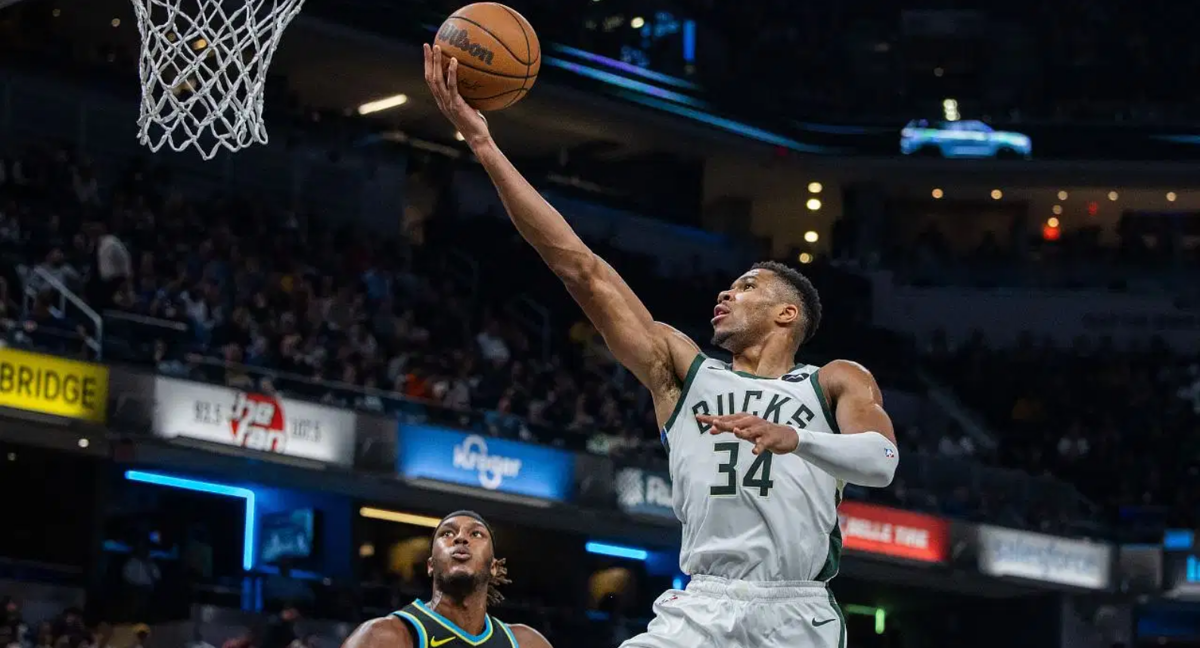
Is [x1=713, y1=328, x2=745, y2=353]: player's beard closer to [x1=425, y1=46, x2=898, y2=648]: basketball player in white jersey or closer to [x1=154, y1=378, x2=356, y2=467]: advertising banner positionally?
[x1=425, y1=46, x2=898, y2=648]: basketball player in white jersey

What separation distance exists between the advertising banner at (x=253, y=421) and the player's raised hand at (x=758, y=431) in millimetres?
11864

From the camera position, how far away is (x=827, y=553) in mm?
5270

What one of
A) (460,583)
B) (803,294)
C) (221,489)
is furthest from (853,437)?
(221,489)

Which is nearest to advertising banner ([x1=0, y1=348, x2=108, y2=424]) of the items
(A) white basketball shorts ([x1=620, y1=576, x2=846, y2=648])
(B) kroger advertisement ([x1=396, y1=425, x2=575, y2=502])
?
(B) kroger advertisement ([x1=396, y1=425, x2=575, y2=502])

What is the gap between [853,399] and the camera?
5191 mm

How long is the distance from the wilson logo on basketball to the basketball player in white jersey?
0.27 metres

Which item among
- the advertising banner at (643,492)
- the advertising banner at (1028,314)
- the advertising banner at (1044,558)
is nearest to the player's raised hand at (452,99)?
the advertising banner at (643,492)

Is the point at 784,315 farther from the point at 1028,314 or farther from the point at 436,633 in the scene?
the point at 1028,314

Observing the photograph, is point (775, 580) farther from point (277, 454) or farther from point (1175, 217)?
point (1175, 217)

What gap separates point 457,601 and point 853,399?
2194mm

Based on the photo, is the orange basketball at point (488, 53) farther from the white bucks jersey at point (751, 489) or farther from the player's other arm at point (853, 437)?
the player's other arm at point (853, 437)

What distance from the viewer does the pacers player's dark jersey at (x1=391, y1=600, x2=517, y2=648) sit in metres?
6.71

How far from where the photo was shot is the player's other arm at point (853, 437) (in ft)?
15.6

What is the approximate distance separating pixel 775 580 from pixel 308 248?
53.4 feet
